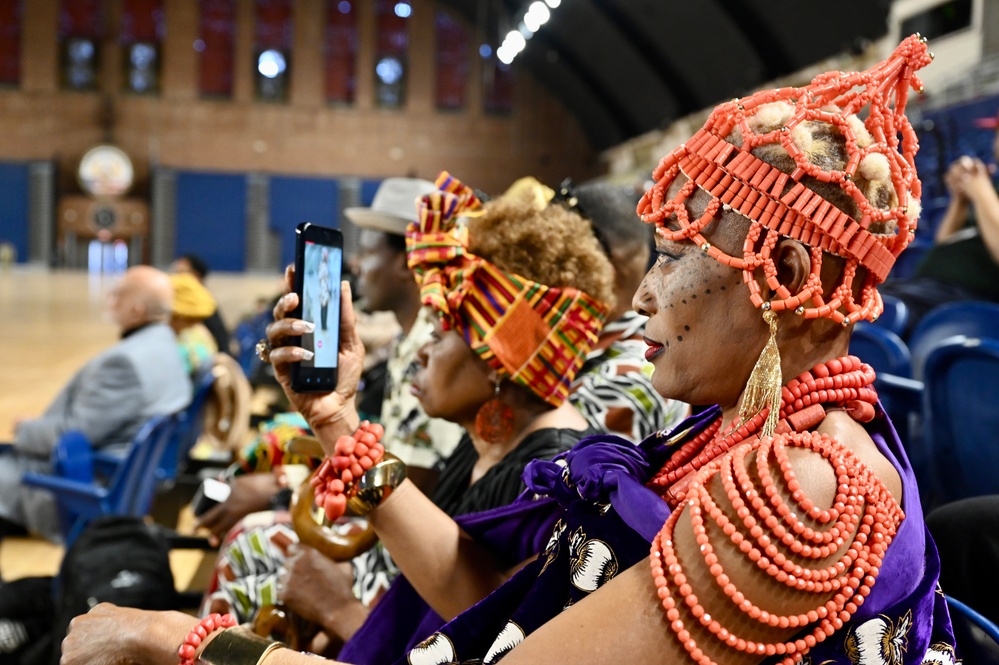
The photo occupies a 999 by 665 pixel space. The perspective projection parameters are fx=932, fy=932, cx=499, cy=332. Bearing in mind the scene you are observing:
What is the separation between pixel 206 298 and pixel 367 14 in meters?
18.1

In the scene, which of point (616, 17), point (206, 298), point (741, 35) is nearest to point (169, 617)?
point (206, 298)

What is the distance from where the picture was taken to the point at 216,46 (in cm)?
2208

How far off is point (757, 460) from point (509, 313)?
0.87m

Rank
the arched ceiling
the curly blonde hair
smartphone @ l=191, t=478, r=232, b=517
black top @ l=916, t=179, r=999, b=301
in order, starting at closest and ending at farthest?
the curly blonde hair
smartphone @ l=191, t=478, r=232, b=517
black top @ l=916, t=179, r=999, b=301
the arched ceiling

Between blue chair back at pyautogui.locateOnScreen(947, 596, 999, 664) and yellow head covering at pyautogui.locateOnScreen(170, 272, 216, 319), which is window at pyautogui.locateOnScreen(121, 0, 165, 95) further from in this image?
blue chair back at pyautogui.locateOnScreen(947, 596, 999, 664)

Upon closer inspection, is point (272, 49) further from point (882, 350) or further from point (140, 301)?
point (882, 350)

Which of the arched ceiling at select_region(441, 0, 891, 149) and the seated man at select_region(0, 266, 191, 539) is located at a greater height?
the arched ceiling at select_region(441, 0, 891, 149)

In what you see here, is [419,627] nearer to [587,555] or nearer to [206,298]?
[587,555]

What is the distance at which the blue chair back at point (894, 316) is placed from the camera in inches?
124

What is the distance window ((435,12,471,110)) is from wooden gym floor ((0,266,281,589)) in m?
6.22

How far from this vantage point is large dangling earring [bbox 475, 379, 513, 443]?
1700 millimetres

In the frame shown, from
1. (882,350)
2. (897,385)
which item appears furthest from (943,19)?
(897,385)

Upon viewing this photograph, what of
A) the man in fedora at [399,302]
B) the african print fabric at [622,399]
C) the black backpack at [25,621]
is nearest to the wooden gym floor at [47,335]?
the black backpack at [25,621]

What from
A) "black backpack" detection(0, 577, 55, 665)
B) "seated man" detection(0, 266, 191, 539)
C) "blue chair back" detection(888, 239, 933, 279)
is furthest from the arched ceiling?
"black backpack" detection(0, 577, 55, 665)
